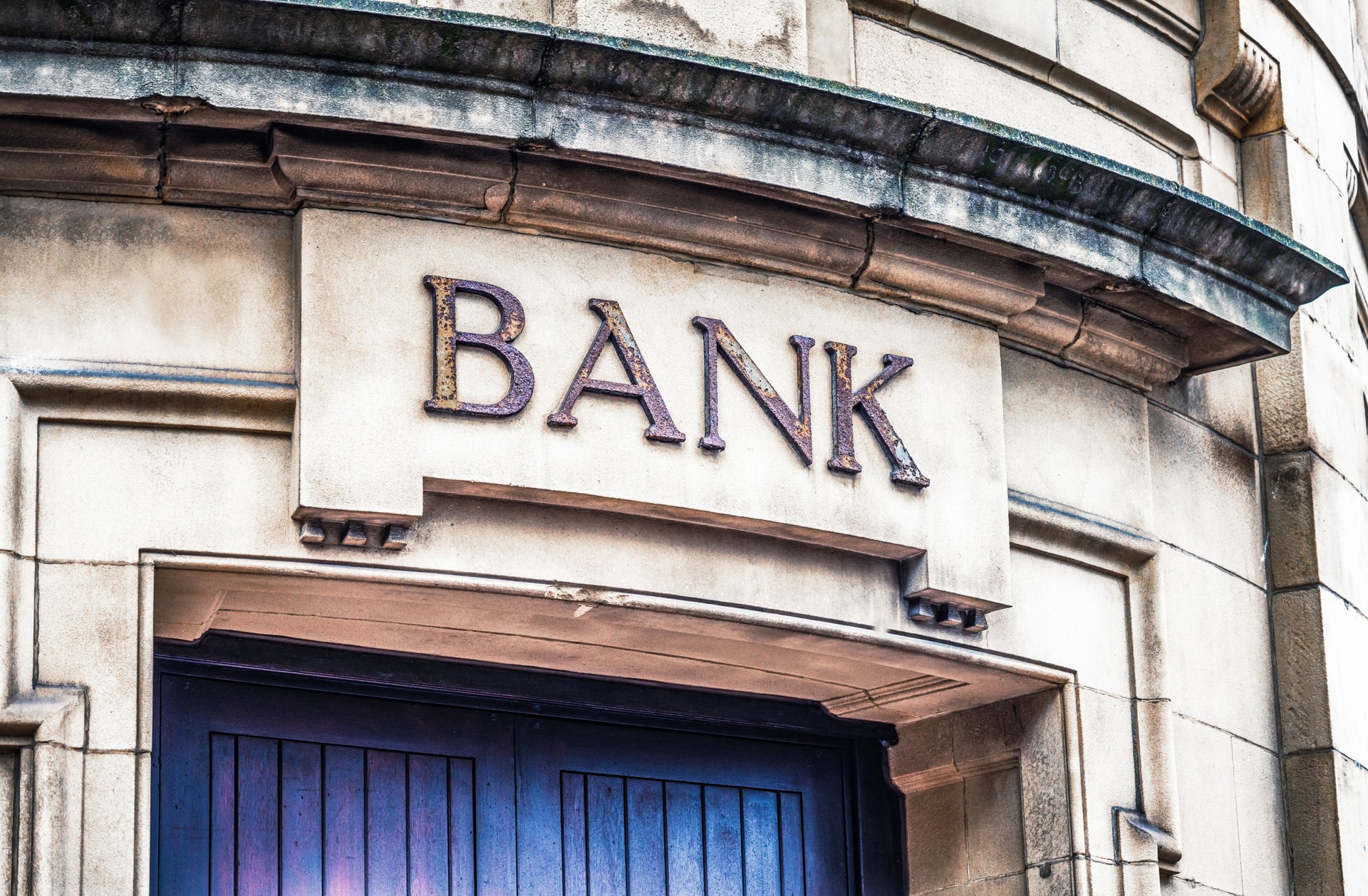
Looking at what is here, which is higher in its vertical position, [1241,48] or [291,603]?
[1241,48]

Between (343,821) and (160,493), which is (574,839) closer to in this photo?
(343,821)

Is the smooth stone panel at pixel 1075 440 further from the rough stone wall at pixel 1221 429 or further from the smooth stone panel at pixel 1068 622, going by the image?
the smooth stone panel at pixel 1068 622

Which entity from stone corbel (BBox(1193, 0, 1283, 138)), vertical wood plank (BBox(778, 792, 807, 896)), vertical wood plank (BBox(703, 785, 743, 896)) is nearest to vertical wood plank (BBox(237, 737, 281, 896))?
vertical wood plank (BBox(703, 785, 743, 896))

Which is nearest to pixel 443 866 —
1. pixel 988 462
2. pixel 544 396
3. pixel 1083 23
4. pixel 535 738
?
pixel 535 738

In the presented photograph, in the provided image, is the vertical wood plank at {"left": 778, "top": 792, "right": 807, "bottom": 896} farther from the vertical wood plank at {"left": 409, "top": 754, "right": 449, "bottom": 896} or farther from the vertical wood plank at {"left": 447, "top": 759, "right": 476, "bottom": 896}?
the vertical wood plank at {"left": 409, "top": 754, "right": 449, "bottom": 896}

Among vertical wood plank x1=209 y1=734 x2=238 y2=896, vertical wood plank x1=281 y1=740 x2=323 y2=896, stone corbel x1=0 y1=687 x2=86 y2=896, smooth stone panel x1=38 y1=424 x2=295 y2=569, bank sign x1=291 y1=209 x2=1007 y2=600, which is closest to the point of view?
stone corbel x1=0 y1=687 x2=86 y2=896

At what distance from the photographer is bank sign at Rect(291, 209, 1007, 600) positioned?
6.82 metres

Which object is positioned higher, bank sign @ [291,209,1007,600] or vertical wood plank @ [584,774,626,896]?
bank sign @ [291,209,1007,600]

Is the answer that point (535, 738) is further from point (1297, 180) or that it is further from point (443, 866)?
point (1297, 180)

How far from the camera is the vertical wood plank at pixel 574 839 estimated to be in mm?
7973

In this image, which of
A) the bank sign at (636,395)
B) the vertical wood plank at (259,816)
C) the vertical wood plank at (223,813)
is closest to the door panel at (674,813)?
the vertical wood plank at (259,816)

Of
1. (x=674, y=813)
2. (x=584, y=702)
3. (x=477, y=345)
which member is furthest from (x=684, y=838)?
(x=477, y=345)

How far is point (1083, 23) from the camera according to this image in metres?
9.02

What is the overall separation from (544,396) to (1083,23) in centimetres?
329
